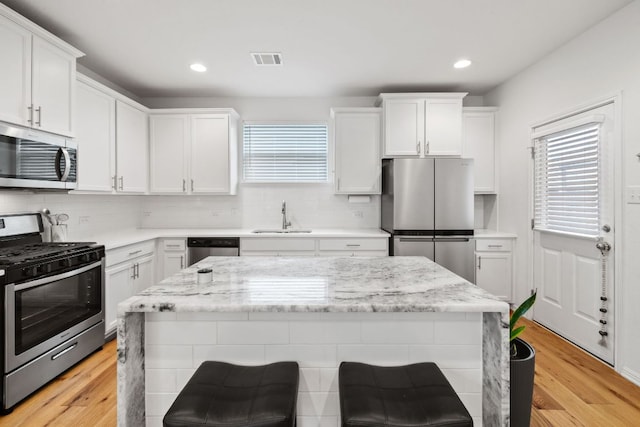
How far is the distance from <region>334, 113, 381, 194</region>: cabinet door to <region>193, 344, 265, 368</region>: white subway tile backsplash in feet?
9.22

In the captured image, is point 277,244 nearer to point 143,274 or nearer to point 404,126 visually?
point 143,274

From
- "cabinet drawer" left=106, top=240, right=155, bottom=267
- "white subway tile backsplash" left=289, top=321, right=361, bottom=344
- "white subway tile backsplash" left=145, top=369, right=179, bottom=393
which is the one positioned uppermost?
"cabinet drawer" left=106, top=240, right=155, bottom=267

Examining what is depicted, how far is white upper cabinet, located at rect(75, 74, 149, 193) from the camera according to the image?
2932 millimetres

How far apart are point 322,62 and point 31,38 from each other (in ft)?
7.37

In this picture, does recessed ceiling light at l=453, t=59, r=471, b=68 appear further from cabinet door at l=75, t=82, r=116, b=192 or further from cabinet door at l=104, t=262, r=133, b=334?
cabinet door at l=104, t=262, r=133, b=334

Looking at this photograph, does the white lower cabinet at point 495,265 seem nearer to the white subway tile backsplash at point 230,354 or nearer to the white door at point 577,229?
the white door at point 577,229

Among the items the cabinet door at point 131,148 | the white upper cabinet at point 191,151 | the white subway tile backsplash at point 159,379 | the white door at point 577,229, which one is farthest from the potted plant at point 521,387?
the cabinet door at point 131,148

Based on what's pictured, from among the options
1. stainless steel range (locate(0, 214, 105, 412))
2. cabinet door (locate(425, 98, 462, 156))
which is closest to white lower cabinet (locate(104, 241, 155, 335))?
stainless steel range (locate(0, 214, 105, 412))

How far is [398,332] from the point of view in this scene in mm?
1391

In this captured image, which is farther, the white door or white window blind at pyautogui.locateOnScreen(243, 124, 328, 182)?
white window blind at pyautogui.locateOnScreen(243, 124, 328, 182)

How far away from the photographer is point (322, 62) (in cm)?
324

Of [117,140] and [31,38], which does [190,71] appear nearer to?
[117,140]

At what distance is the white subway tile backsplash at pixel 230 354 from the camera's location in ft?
4.54

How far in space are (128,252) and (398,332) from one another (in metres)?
2.77
